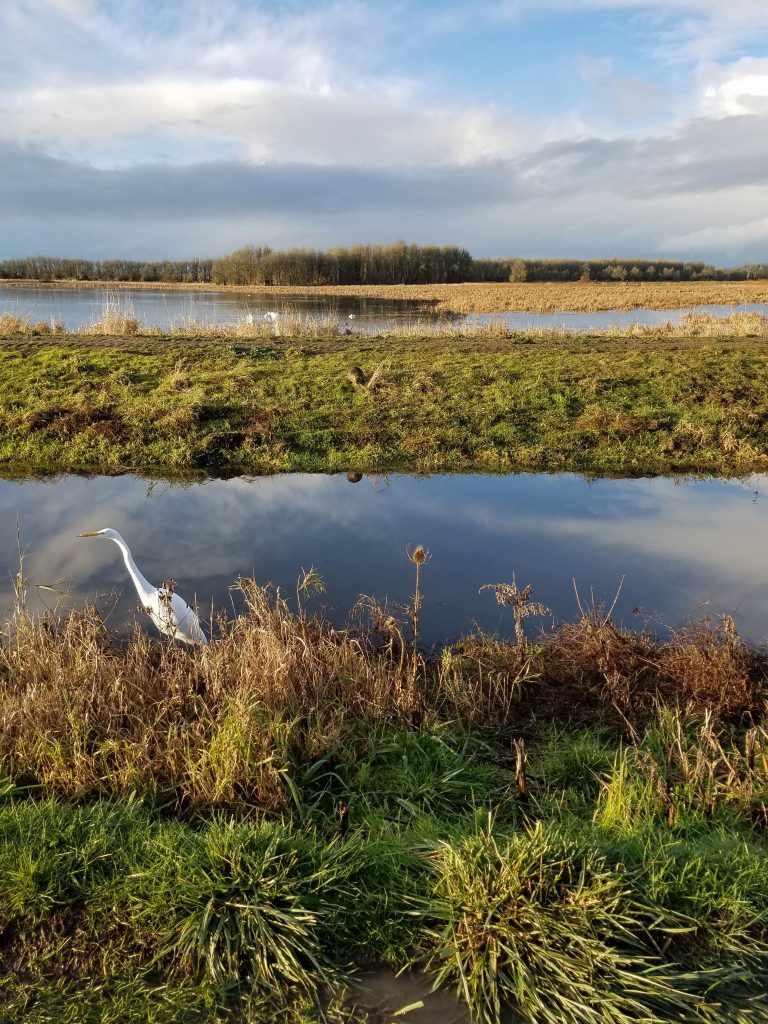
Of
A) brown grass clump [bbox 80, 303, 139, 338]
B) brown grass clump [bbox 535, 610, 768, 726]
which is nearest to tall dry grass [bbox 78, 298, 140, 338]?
brown grass clump [bbox 80, 303, 139, 338]

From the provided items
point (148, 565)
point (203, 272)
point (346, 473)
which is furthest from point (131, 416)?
point (203, 272)

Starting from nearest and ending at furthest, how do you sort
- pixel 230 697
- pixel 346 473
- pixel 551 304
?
1. pixel 230 697
2. pixel 346 473
3. pixel 551 304

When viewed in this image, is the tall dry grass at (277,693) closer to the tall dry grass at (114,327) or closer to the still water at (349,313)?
the tall dry grass at (114,327)

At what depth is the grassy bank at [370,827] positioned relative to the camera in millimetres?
2750

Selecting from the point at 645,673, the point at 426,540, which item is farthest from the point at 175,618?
the point at 426,540

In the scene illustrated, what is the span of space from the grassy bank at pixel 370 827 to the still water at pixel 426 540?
1479 mm

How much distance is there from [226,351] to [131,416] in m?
4.20

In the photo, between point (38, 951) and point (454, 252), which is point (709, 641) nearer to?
point (38, 951)

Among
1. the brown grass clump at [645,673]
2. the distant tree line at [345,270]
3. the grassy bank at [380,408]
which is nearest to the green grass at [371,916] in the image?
the brown grass clump at [645,673]

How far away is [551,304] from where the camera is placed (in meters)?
41.8

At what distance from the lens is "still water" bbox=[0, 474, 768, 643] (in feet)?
23.0

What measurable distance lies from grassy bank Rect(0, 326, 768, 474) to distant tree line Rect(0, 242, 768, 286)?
4843cm

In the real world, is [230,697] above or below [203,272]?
below

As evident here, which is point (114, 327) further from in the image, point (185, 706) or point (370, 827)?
point (370, 827)
